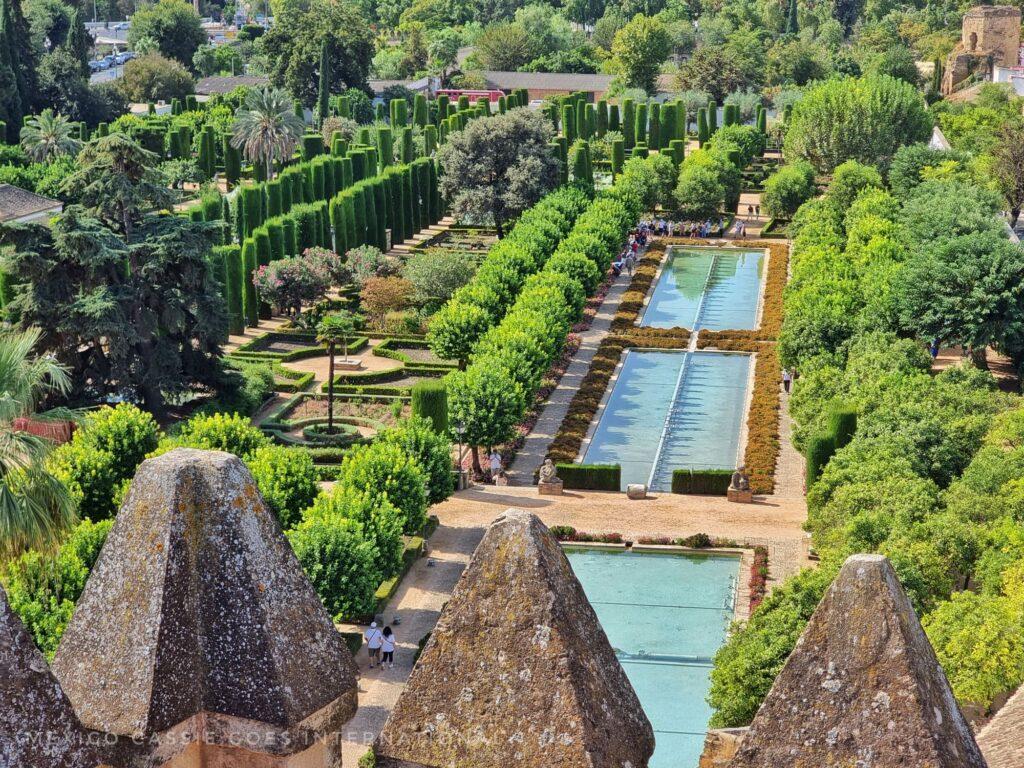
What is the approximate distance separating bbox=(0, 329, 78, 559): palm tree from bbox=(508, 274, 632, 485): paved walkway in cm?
2655

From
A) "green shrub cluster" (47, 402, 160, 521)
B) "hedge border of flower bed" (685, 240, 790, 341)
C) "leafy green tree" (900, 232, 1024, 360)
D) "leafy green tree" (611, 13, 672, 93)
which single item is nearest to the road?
"leafy green tree" (611, 13, 672, 93)

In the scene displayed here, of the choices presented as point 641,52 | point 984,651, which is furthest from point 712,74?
point 984,651

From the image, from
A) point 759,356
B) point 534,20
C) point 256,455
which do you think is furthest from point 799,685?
point 534,20

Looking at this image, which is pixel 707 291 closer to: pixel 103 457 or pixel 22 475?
pixel 103 457

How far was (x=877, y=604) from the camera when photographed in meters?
8.98

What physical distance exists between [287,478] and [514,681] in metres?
32.0

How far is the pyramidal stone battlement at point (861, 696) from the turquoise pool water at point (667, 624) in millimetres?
24510

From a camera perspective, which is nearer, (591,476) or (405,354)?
(591,476)

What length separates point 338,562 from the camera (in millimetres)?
36781

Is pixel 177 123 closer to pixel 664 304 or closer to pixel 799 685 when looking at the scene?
pixel 664 304

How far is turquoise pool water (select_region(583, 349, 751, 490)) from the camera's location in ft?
179

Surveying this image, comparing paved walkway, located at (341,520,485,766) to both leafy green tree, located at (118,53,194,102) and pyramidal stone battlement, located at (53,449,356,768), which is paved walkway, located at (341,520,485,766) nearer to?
pyramidal stone battlement, located at (53,449,356,768)

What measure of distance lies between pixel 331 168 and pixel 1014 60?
246 feet

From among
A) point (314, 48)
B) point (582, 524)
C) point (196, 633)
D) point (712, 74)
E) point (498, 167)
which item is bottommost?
point (582, 524)
